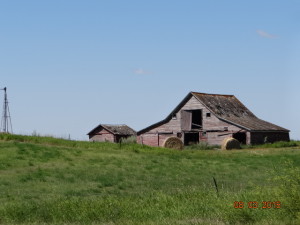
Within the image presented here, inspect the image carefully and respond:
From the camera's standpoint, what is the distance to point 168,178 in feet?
83.6

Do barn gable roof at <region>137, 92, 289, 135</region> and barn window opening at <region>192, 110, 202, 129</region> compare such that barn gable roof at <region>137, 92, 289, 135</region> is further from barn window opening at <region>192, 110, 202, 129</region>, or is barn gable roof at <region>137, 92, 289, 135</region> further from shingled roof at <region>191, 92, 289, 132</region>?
barn window opening at <region>192, 110, 202, 129</region>

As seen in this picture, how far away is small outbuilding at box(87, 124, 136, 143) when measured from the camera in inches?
2950

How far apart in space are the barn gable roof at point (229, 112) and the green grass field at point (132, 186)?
17790 millimetres

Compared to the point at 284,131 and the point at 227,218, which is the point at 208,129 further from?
the point at 227,218

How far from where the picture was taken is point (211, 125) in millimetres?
57594

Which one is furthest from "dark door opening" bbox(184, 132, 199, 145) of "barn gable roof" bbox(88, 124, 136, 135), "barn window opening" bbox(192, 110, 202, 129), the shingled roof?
"barn gable roof" bbox(88, 124, 136, 135)

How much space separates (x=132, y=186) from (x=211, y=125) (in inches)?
1393

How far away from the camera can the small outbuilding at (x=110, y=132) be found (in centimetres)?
7494

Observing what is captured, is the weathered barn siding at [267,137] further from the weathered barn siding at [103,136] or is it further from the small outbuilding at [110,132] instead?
the weathered barn siding at [103,136]

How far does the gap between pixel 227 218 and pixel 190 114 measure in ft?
155
